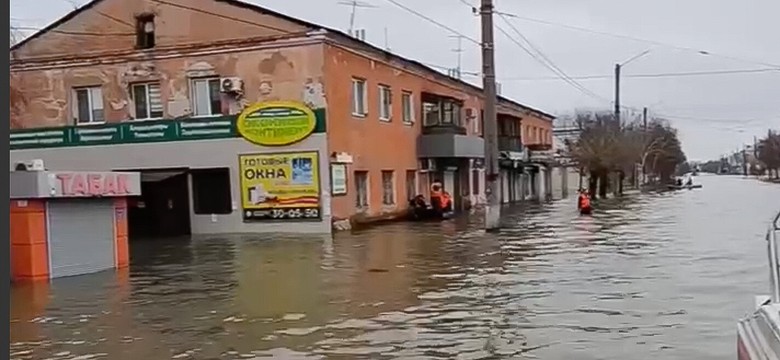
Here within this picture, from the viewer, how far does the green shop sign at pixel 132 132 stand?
2838 centimetres

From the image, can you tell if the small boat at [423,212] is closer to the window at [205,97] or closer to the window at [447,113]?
the window at [447,113]

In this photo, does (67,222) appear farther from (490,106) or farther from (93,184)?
(490,106)

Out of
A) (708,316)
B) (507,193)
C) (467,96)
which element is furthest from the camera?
(507,193)

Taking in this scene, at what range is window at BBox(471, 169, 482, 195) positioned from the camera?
43294 millimetres

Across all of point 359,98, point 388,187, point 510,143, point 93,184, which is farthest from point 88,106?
point 510,143

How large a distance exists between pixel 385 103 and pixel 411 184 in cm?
410

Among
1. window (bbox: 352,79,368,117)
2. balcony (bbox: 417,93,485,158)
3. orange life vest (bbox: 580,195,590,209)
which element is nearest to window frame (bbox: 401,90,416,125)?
balcony (bbox: 417,93,485,158)

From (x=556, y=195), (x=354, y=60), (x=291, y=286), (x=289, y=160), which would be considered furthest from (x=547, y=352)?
(x=556, y=195)

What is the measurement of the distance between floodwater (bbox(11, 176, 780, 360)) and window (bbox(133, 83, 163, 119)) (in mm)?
8348

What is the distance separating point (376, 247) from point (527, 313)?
10.8 metres

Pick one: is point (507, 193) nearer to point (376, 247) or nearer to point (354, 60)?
point (354, 60)

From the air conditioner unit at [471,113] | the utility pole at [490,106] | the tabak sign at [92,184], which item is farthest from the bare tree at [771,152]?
the tabak sign at [92,184]

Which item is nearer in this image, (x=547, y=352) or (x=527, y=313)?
(x=547, y=352)

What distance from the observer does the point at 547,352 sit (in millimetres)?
8555
